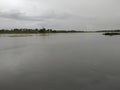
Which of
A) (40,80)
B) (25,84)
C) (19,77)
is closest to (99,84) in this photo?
(40,80)

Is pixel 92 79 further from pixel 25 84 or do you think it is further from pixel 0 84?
pixel 0 84

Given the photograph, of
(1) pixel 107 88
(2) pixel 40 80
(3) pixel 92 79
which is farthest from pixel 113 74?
(2) pixel 40 80

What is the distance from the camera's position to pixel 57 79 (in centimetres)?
761

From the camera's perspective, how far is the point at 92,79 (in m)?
7.50

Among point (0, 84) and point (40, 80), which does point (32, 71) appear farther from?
point (0, 84)

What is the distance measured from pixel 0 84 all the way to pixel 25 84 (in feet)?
3.57

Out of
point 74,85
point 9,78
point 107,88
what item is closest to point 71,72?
point 74,85

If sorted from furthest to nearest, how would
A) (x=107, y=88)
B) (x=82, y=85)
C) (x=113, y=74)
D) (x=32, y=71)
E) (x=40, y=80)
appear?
(x=32, y=71)
(x=113, y=74)
(x=40, y=80)
(x=82, y=85)
(x=107, y=88)

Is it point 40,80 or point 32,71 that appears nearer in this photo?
point 40,80

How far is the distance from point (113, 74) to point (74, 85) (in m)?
2.73

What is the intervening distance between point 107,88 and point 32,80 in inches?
137

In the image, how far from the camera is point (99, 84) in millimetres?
6766

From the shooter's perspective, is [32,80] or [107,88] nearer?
[107,88]

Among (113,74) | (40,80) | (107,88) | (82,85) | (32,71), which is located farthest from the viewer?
(32,71)
